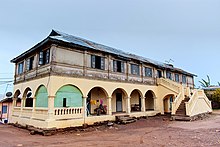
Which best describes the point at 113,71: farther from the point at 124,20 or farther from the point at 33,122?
the point at 124,20

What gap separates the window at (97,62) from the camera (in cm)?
1423

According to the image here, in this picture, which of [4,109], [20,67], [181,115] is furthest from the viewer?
[4,109]

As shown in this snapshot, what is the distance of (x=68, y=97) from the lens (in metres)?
12.3

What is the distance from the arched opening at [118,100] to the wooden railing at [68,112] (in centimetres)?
576

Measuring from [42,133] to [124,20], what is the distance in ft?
53.9

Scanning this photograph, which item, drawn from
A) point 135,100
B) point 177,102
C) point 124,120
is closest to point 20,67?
point 124,120

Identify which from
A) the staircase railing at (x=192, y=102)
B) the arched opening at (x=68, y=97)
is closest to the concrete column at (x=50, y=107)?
the arched opening at (x=68, y=97)

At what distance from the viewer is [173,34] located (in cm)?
2717

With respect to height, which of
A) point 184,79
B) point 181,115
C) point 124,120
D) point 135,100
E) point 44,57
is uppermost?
point 44,57

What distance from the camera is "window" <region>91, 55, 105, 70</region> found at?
14227 mm

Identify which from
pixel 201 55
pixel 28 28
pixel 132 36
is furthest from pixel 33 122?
pixel 201 55

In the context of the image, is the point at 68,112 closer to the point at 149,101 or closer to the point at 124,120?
the point at 124,120

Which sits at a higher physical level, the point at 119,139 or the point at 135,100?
the point at 135,100

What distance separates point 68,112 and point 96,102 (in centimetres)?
475
